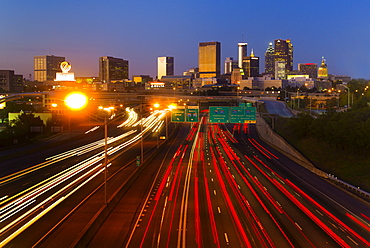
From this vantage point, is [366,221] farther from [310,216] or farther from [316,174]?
[316,174]

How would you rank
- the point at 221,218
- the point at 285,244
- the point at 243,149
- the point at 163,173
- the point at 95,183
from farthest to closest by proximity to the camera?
1. the point at 243,149
2. the point at 163,173
3. the point at 95,183
4. the point at 221,218
5. the point at 285,244

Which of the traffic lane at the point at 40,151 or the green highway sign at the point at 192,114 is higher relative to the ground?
the green highway sign at the point at 192,114

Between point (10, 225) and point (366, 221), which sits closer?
point (10, 225)

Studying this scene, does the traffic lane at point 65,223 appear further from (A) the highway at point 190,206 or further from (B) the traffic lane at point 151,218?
(B) the traffic lane at point 151,218

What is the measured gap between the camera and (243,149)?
6794 centimetres

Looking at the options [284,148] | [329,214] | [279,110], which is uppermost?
[279,110]

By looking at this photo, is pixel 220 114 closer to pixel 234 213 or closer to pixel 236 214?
pixel 234 213

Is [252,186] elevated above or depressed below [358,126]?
below

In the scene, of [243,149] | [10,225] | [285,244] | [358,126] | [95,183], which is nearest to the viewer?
[285,244]

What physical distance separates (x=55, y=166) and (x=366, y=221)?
112 ft

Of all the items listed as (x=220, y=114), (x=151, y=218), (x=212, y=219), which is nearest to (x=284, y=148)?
(x=220, y=114)

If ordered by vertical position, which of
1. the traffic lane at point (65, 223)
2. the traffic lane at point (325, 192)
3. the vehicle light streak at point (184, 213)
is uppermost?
the traffic lane at point (65, 223)

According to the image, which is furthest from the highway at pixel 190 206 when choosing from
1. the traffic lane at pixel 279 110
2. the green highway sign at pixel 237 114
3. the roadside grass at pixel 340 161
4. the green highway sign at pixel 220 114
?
the traffic lane at pixel 279 110

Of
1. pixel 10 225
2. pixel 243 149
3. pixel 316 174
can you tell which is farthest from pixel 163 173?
pixel 243 149
